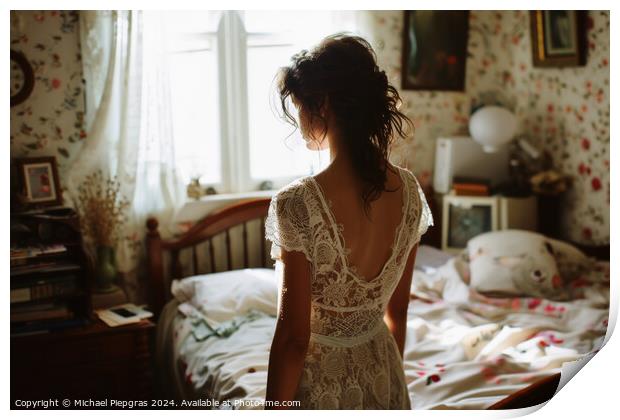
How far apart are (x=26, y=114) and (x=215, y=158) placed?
77 cm

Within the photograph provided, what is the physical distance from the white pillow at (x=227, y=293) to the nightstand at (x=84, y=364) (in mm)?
238

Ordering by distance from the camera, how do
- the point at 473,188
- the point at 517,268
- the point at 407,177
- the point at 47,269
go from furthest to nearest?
the point at 473,188 → the point at 517,268 → the point at 47,269 → the point at 407,177

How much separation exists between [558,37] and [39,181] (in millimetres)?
2245

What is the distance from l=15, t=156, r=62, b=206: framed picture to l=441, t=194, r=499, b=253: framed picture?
1.74 meters

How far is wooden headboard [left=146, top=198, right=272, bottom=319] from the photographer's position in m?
2.71

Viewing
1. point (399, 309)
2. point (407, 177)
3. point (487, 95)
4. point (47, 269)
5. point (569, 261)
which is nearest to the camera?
point (407, 177)

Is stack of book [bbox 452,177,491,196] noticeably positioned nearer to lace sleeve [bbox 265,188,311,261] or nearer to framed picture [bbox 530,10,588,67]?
framed picture [bbox 530,10,588,67]

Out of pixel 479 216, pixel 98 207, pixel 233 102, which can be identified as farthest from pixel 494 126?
pixel 98 207

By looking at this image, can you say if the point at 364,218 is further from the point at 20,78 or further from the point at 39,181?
the point at 20,78

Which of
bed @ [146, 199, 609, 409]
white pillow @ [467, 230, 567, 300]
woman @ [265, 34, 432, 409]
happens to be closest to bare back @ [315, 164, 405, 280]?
woman @ [265, 34, 432, 409]

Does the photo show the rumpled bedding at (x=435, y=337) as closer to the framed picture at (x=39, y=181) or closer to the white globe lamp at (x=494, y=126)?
the framed picture at (x=39, y=181)

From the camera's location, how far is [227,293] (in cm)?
257

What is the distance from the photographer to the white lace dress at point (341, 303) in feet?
4.11
